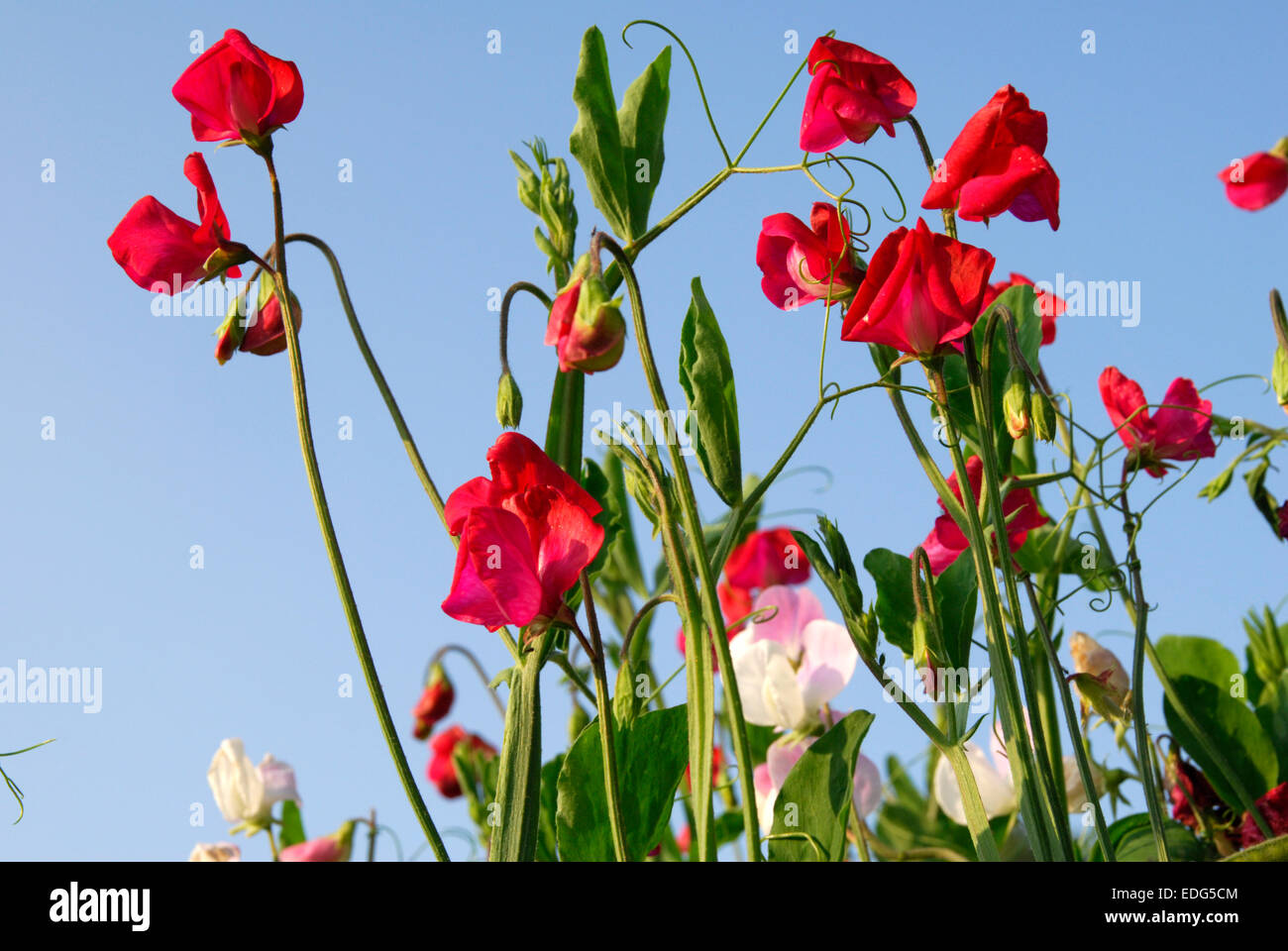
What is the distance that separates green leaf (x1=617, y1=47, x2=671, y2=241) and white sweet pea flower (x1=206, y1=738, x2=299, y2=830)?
88cm

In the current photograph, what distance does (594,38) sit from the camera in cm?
89

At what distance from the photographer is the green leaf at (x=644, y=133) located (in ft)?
2.84

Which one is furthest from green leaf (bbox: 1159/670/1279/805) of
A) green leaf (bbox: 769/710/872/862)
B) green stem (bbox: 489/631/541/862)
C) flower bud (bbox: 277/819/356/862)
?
flower bud (bbox: 277/819/356/862)

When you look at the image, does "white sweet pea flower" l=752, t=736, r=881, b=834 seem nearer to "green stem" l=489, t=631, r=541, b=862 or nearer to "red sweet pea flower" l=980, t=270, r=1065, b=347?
"green stem" l=489, t=631, r=541, b=862

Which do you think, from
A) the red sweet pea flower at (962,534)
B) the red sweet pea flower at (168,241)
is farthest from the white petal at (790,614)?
the red sweet pea flower at (168,241)

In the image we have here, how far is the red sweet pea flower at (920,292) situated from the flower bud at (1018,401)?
70mm

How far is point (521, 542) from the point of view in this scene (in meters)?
0.71

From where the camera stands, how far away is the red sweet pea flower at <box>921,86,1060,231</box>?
0.77m

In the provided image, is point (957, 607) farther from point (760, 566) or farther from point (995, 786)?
point (760, 566)

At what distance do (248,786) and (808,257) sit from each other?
0.97m

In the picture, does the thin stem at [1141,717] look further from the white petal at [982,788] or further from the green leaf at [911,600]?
the white petal at [982,788]

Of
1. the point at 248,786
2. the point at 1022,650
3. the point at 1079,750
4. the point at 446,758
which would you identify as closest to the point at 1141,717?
the point at 1079,750
